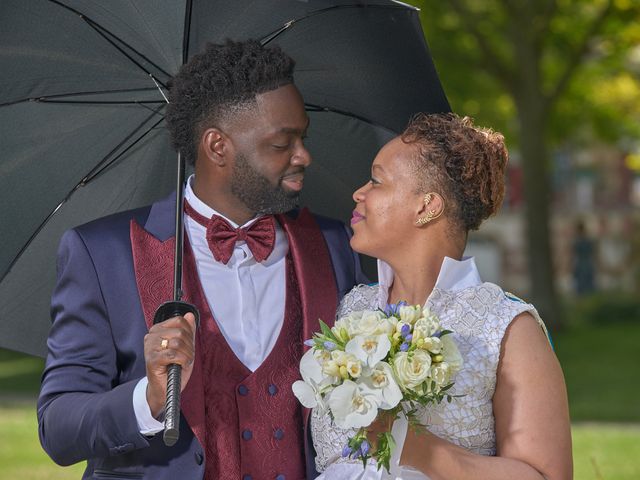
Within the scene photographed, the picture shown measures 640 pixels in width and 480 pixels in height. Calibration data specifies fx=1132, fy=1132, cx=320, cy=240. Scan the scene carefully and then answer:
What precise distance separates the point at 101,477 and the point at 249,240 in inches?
33.8

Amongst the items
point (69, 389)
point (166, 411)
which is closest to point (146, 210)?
point (69, 389)

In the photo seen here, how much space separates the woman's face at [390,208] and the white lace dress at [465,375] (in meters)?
0.17

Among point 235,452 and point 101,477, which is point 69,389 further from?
point 235,452

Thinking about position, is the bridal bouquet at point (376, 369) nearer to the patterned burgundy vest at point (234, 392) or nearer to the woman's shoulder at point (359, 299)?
the patterned burgundy vest at point (234, 392)

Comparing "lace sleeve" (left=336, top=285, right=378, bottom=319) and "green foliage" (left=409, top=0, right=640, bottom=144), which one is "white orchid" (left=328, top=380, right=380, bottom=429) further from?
"green foliage" (left=409, top=0, right=640, bottom=144)

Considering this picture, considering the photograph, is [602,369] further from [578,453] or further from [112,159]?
[112,159]

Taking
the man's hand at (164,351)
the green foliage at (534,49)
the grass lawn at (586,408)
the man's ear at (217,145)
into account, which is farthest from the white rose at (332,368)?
the green foliage at (534,49)

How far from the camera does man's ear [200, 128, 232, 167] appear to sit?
361 centimetres

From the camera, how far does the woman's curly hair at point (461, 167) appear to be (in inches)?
132

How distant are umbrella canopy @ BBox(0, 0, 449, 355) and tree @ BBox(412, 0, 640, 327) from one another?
13408 mm

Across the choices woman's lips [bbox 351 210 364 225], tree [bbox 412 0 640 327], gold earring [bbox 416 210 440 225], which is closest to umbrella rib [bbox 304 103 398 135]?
woman's lips [bbox 351 210 364 225]

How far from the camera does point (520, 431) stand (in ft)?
10.2

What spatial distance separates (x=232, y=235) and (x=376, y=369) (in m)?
0.94

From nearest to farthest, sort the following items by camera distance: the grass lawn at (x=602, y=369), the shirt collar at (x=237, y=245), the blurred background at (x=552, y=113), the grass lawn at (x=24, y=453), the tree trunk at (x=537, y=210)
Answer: the shirt collar at (x=237, y=245), the grass lawn at (x=24, y=453), the grass lawn at (x=602, y=369), the blurred background at (x=552, y=113), the tree trunk at (x=537, y=210)
